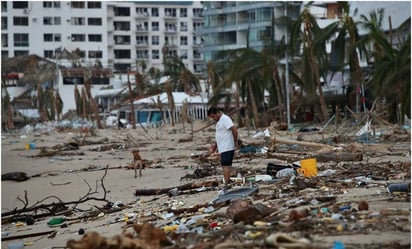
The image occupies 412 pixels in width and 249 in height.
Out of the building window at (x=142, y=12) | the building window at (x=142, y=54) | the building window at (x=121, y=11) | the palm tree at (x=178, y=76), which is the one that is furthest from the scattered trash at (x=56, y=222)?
the building window at (x=142, y=12)

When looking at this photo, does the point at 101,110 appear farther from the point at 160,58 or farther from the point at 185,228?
the point at 185,228

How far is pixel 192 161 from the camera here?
17625mm

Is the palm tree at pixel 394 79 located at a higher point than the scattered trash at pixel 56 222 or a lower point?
higher

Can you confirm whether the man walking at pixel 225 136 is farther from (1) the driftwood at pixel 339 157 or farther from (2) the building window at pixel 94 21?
(2) the building window at pixel 94 21

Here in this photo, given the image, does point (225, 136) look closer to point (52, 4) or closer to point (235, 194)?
point (235, 194)

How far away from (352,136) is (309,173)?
9683mm

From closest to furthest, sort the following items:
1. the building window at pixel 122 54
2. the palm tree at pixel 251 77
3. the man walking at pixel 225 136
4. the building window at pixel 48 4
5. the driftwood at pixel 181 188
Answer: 1. the man walking at pixel 225 136
2. the driftwood at pixel 181 188
3. the palm tree at pixel 251 77
4. the building window at pixel 48 4
5. the building window at pixel 122 54

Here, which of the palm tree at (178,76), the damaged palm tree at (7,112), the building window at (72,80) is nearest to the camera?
the palm tree at (178,76)

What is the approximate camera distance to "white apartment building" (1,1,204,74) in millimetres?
88625

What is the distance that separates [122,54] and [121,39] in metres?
2.13

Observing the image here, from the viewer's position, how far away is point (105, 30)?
9069 centimetres

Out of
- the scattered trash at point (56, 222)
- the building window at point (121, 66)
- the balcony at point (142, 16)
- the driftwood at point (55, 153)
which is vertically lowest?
the driftwood at point (55, 153)

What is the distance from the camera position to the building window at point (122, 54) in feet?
320

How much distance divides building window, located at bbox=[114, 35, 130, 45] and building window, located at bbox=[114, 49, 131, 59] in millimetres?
1081
